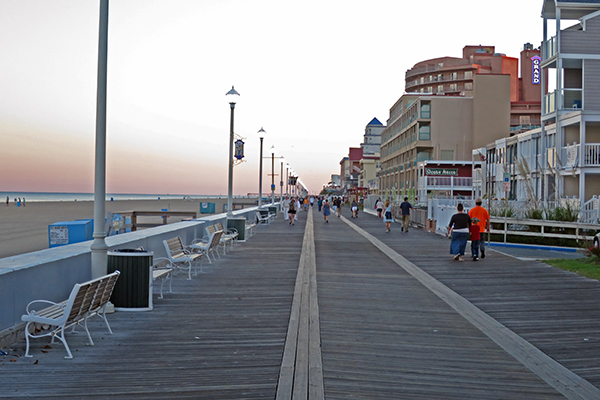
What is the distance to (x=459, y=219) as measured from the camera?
1675 centimetres

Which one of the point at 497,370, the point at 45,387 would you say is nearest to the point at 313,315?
the point at 497,370

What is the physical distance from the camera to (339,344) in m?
7.09

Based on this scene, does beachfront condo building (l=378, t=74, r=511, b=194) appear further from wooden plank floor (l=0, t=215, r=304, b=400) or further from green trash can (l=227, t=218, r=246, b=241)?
wooden plank floor (l=0, t=215, r=304, b=400)

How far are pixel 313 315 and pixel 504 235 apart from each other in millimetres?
15790

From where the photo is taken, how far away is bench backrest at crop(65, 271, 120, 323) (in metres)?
6.31

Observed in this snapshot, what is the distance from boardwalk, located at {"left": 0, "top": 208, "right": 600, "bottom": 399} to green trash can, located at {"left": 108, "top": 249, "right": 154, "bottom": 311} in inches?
12.9

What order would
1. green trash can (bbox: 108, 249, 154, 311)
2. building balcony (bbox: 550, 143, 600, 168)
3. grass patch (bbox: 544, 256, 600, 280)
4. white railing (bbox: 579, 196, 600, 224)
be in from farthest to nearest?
building balcony (bbox: 550, 143, 600, 168), white railing (bbox: 579, 196, 600, 224), grass patch (bbox: 544, 256, 600, 280), green trash can (bbox: 108, 249, 154, 311)

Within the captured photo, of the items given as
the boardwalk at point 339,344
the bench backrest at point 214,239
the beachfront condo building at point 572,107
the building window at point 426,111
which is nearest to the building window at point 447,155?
the building window at point 426,111

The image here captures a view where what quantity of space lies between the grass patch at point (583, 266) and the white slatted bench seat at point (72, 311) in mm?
10523

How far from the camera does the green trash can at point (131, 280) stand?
881 centimetres

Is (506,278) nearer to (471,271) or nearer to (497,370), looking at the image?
(471,271)

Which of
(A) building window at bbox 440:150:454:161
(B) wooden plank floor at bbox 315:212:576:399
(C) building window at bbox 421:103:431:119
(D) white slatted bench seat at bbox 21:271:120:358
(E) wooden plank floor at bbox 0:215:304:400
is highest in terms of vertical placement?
(C) building window at bbox 421:103:431:119

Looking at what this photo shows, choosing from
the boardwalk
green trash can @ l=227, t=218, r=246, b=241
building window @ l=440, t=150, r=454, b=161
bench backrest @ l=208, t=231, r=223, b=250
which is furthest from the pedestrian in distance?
building window @ l=440, t=150, r=454, b=161

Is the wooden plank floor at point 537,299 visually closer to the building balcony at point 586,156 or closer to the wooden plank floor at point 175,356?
the wooden plank floor at point 175,356
